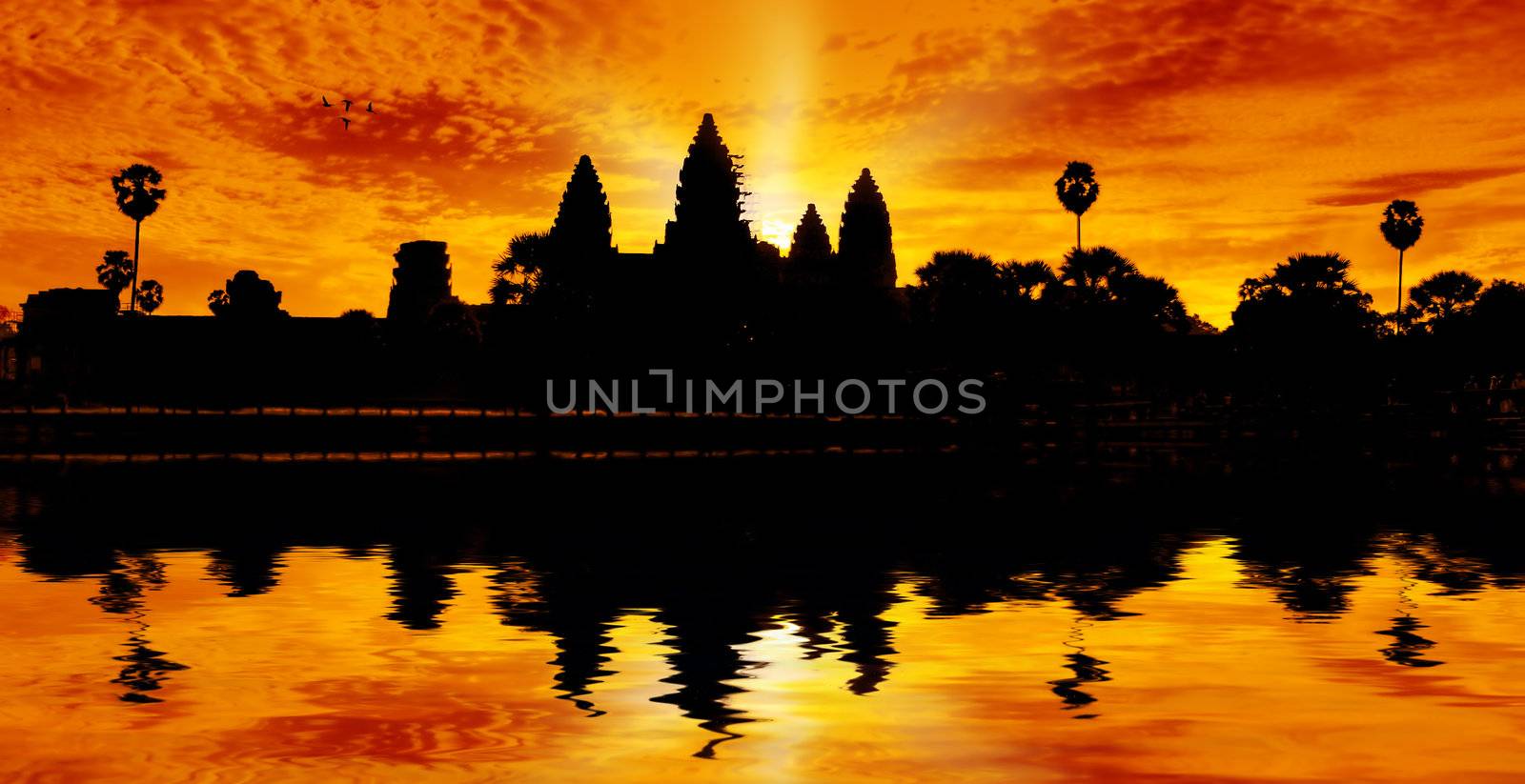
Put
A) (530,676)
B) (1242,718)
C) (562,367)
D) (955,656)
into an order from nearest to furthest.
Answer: (1242,718)
(530,676)
(955,656)
(562,367)

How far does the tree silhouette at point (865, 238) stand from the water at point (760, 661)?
70.3m

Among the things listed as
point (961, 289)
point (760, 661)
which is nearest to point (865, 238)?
point (961, 289)

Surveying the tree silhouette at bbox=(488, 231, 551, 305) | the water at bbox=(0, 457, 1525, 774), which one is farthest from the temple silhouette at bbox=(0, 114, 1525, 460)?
the water at bbox=(0, 457, 1525, 774)

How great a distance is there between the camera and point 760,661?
412 inches

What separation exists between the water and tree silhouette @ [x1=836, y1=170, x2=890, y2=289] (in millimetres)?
70308

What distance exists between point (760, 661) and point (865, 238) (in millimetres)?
81758

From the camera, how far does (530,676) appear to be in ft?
32.3

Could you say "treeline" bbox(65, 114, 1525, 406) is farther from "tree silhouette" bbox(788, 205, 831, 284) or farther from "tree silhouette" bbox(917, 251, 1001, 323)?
"tree silhouette" bbox(788, 205, 831, 284)

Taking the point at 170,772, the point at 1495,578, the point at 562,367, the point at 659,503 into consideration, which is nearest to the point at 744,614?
the point at 170,772

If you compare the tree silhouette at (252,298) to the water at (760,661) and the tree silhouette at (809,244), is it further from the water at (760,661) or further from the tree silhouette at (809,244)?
the water at (760,661)

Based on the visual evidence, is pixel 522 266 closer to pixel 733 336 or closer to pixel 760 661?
pixel 733 336

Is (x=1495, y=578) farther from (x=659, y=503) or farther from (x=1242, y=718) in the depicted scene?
(x=659, y=503)

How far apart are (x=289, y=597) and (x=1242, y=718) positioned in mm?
8931

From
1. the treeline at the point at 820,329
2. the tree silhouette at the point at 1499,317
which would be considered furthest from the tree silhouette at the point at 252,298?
the tree silhouette at the point at 1499,317
